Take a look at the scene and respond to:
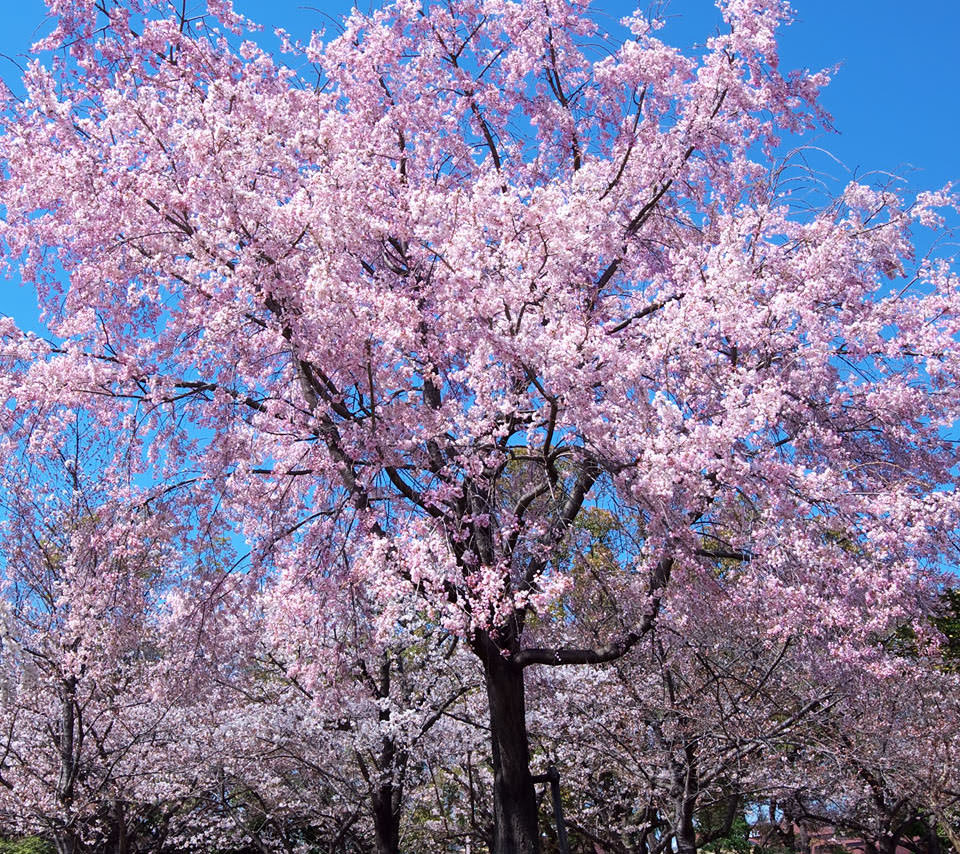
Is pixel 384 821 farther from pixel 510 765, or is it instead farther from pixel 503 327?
pixel 503 327

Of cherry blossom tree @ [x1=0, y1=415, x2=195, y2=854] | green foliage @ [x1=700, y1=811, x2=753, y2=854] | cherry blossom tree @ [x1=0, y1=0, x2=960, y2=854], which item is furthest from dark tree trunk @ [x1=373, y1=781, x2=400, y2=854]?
green foliage @ [x1=700, y1=811, x2=753, y2=854]

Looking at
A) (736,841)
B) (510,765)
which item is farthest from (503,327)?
(736,841)

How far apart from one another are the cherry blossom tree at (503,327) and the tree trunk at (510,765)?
0.10 ft

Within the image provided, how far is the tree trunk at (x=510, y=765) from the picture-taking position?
26.3 ft

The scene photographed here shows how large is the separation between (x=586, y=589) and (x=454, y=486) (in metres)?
4.48

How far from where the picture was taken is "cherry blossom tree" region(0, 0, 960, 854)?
7.20 metres

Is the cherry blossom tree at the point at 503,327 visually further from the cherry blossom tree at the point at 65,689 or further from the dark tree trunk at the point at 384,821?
the dark tree trunk at the point at 384,821

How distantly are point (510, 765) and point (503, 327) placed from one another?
4.38 metres

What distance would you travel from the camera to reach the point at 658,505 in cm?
694

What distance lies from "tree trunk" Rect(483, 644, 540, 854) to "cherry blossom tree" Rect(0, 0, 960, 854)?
0.03 meters

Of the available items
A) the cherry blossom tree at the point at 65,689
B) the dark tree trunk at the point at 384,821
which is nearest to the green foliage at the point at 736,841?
the dark tree trunk at the point at 384,821

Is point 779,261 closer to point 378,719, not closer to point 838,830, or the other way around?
point 378,719

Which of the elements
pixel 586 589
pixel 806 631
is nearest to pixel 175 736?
pixel 586 589

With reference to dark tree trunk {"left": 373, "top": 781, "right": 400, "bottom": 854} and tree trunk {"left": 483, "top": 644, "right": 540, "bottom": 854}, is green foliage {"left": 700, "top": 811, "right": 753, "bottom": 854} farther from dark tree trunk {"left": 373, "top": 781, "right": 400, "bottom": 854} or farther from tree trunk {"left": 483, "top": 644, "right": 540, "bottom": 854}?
tree trunk {"left": 483, "top": 644, "right": 540, "bottom": 854}
